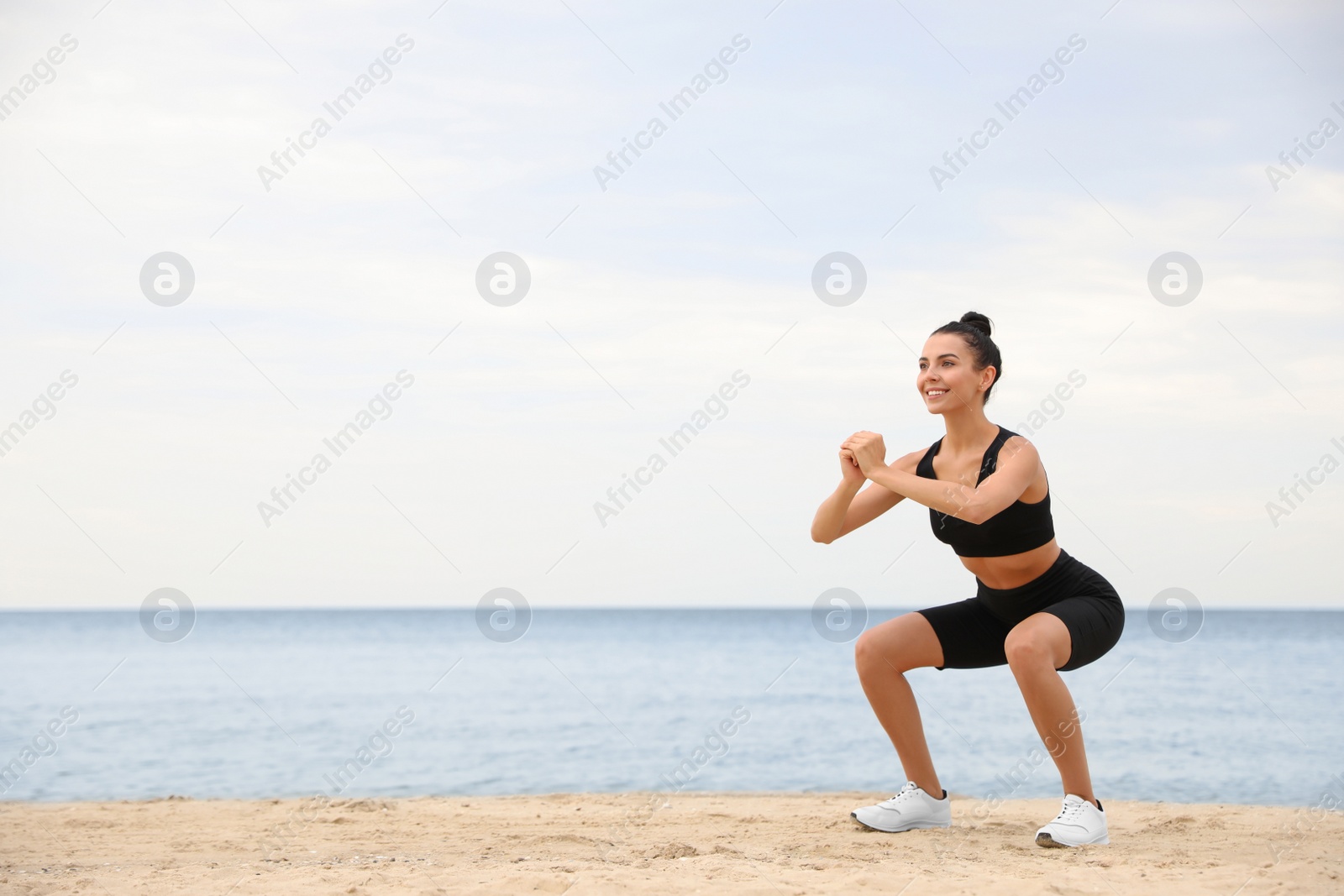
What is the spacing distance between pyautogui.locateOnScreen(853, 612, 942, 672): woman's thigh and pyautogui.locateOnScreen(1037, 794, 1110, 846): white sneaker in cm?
72

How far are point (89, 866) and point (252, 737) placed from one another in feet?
38.4

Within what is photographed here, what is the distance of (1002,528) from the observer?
12.8 ft

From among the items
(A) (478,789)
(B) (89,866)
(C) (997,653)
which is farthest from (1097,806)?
(A) (478,789)

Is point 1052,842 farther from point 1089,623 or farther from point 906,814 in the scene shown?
point 1089,623

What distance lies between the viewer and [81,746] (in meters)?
13.3

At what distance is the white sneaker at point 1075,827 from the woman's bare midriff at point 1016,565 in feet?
2.72

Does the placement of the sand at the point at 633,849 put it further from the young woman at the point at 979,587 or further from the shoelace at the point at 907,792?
the young woman at the point at 979,587

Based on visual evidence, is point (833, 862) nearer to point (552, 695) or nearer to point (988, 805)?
point (988, 805)

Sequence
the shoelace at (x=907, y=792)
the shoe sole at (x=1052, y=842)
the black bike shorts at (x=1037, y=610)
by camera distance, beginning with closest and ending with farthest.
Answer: the shoe sole at (x=1052, y=842) → the black bike shorts at (x=1037, y=610) → the shoelace at (x=907, y=792)

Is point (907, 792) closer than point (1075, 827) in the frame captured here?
No

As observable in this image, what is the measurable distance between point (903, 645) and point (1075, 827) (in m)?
0.90

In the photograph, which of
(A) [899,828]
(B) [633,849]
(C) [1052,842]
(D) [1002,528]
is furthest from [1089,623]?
(B) [633,849]

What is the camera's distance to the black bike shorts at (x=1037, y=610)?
387 centimetres

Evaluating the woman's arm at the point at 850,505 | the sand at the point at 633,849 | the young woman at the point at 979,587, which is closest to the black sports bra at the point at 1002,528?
the young woman at the point at 979,587
